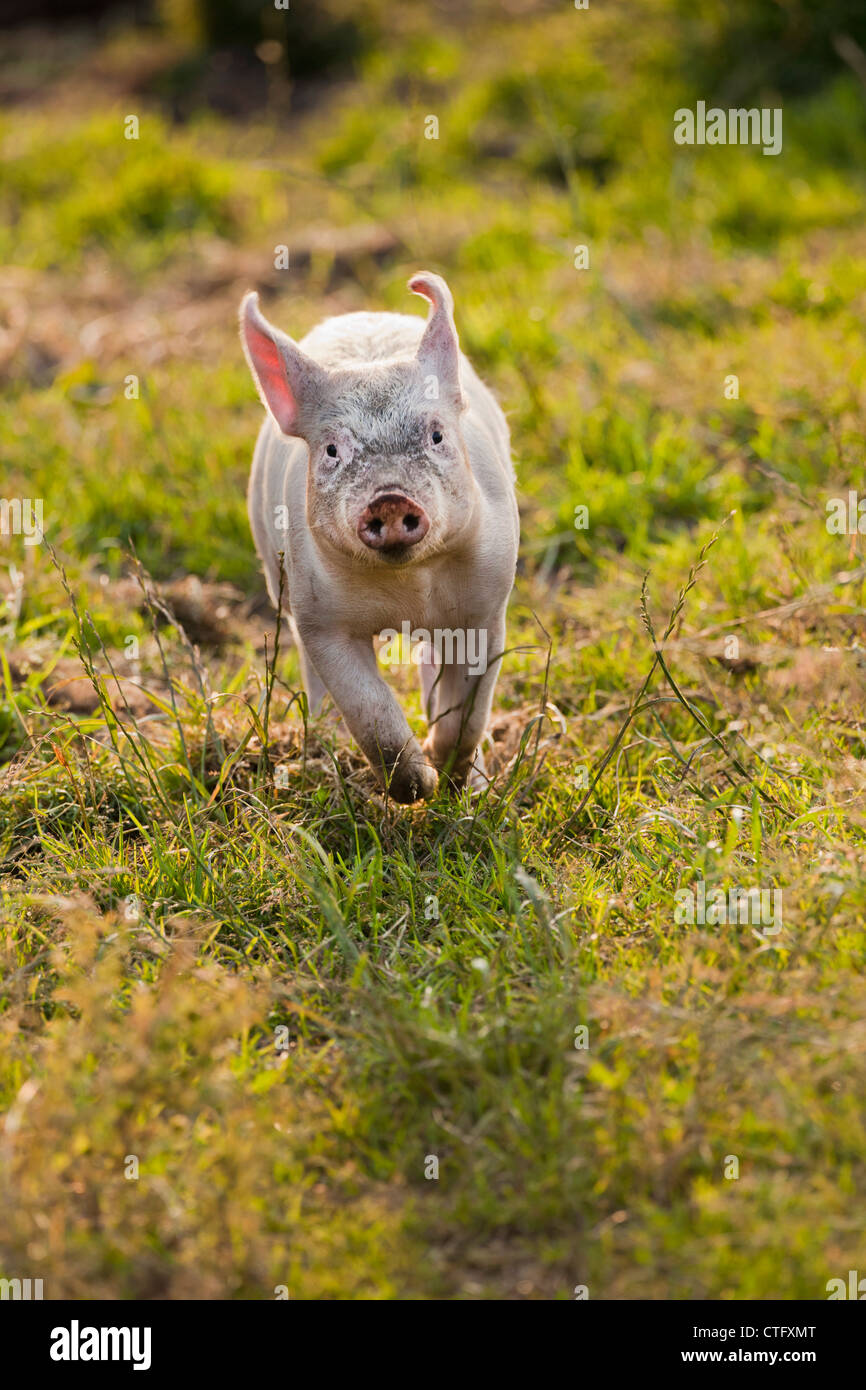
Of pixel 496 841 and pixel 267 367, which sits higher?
pixel 267 367

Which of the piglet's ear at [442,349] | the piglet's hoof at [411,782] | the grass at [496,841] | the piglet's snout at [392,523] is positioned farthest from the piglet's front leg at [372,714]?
the piglet's ear at [442,349]

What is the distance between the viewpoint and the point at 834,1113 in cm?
289

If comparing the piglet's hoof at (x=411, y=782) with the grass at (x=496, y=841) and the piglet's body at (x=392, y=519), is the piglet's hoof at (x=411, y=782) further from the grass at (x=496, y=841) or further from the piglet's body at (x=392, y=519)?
the grass at (x=496, y=841)

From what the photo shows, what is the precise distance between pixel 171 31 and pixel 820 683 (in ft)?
35.7

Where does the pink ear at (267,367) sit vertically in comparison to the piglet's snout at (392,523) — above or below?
above

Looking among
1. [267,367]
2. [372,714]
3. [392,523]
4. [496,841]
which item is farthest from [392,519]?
[496,841]

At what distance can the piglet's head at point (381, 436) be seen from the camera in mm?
3600

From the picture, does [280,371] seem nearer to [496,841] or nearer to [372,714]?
[372,714]

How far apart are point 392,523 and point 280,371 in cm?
77

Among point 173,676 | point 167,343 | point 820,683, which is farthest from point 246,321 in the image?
point 167,343

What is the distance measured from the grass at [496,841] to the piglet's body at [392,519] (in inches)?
9.1

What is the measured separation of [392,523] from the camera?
3.52 metres

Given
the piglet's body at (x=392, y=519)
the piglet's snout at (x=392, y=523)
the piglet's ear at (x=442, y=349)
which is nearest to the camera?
the piglet's snout at (x=392, y=523)

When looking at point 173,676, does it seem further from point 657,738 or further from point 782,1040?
point 782,1040
